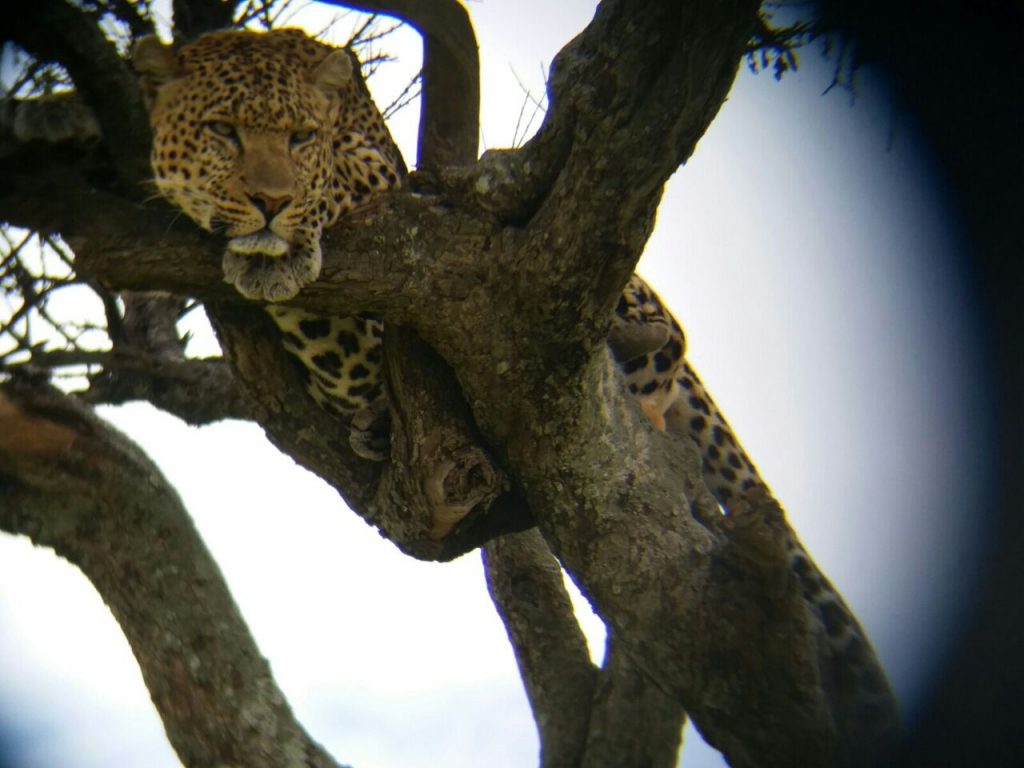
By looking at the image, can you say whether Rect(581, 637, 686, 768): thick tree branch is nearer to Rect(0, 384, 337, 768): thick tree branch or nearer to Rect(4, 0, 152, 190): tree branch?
Rect(0, 384, 337, 768): thick tree branch

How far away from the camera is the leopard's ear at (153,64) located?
4609 mm

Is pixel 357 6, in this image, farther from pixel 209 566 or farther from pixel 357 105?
pixel 209 566

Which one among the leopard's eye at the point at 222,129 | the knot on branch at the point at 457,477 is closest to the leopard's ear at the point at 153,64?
the leopard's eye at the point at 222,129

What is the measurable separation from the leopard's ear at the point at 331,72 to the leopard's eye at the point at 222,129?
49 cm

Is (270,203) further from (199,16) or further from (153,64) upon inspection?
(199,16)

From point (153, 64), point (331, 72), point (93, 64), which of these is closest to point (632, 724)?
point (331, 72)

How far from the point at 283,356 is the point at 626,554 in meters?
1.41

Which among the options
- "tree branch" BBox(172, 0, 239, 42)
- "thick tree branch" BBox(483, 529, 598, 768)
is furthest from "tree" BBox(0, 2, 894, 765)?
"tree branch" BBox(172, 0, 239, 42)

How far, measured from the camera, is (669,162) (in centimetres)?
359

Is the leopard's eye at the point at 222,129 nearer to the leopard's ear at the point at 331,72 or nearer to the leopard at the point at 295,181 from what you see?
the leopard at the point at 295,181

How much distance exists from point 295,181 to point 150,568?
1363 millimetres

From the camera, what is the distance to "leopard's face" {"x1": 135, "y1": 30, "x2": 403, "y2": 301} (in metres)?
3.93

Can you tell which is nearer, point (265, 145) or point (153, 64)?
point (265, 145)

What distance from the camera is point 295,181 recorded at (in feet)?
13.8
